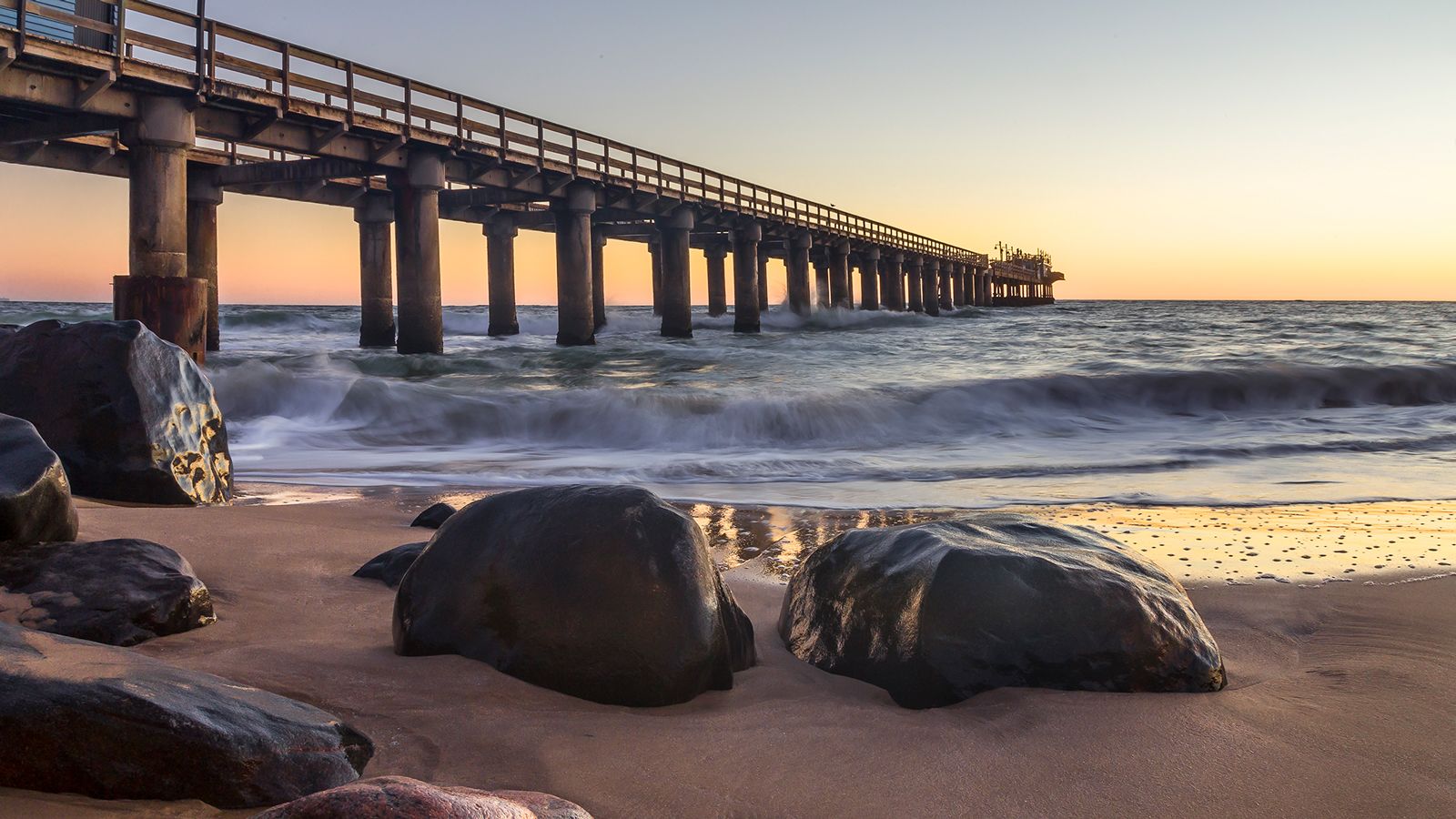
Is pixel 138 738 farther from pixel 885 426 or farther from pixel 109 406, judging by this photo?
pixel 885 426

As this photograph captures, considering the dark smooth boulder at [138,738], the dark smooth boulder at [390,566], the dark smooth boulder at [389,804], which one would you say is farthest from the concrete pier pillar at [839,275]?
the dark smooth boulder at [389,804]

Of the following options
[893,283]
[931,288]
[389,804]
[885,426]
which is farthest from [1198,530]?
[931,288]

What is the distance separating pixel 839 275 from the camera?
48125mm

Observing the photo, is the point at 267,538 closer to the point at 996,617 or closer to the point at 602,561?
the point at 602,561

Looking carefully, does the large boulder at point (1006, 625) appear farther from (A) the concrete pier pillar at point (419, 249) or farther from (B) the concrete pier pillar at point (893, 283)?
(B) the concrete pier pillar at point (893, 283)

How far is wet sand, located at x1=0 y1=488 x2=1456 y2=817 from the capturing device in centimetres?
215

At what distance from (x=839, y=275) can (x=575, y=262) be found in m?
24.6

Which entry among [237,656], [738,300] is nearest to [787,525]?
[237,656]

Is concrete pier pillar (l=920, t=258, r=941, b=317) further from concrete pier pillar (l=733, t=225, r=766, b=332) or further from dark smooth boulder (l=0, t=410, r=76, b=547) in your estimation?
dark smooth boulder (l=0, t=410, r=76, b=547)

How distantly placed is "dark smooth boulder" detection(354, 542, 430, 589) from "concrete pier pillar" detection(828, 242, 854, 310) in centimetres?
4430

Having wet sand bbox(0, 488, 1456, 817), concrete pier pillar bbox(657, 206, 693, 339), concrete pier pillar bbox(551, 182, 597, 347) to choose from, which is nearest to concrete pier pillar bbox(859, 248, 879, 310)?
concrete pier pillar bbox(657, 206, 693, 339)

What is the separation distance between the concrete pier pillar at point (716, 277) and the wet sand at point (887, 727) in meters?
43.9

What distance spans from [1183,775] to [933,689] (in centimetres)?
69

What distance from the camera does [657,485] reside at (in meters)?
7.92
